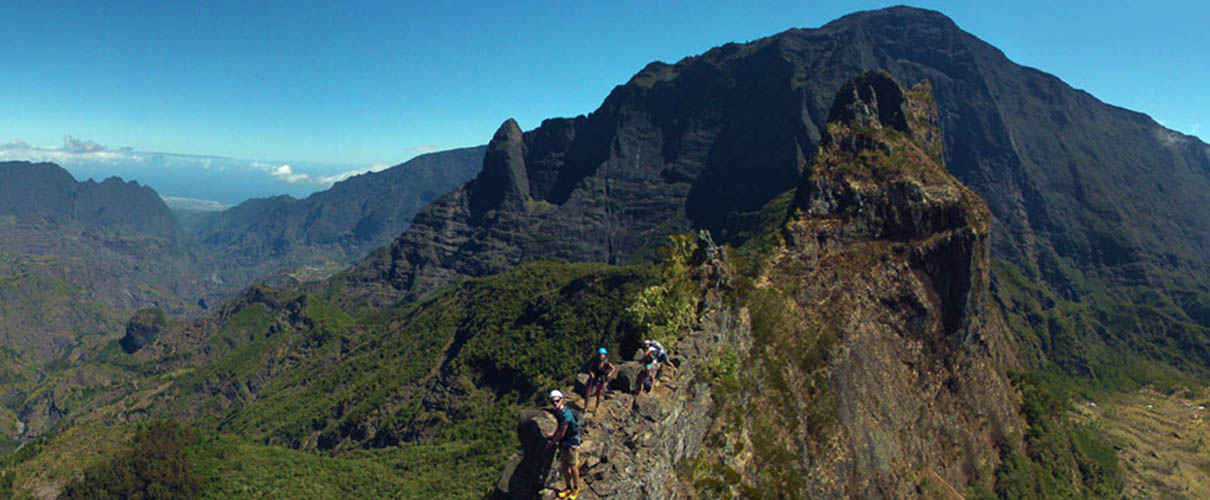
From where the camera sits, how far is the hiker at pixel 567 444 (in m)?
18.7

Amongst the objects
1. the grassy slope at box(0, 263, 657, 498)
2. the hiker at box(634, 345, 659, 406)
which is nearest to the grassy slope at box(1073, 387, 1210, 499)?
the grassy slope at box(0, 263, 657, 498)

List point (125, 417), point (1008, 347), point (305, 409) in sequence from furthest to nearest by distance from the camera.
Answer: point (125, 417) → point (305, 409) → point (1008, 347)

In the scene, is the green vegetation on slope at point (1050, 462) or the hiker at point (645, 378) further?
the green vegetation on slope at point (1050, 462)

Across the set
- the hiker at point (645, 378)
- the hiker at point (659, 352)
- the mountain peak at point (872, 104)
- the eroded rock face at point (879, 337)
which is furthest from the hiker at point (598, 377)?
the mountain peak at point (872, 104)

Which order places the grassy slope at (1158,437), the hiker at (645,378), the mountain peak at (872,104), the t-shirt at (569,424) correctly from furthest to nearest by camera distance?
the grassy slope at (1158,437) < the mountain peak at (872,104) < the hiker at (645,378) < the t-shirt at (569,424)

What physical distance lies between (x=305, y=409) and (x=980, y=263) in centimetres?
13145

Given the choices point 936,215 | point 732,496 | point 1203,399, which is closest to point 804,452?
point 732,496

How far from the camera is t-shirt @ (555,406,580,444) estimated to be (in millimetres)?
18438

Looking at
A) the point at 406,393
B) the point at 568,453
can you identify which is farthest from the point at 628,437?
the point at 406,393

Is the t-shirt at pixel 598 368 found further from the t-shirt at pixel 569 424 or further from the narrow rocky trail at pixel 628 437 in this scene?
the t-shirt at pixel 569 424

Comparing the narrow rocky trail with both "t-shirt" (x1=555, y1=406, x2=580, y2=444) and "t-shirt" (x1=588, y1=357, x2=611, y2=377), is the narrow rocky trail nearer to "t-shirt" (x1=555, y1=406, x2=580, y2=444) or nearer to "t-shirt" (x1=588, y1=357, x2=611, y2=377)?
"t-shirt" (x1=555, y1=406, x2=580, y2=444)

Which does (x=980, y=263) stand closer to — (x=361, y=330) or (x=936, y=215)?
(x=936, y=215)

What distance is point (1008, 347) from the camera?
95625mm

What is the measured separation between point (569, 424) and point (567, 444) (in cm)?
81
